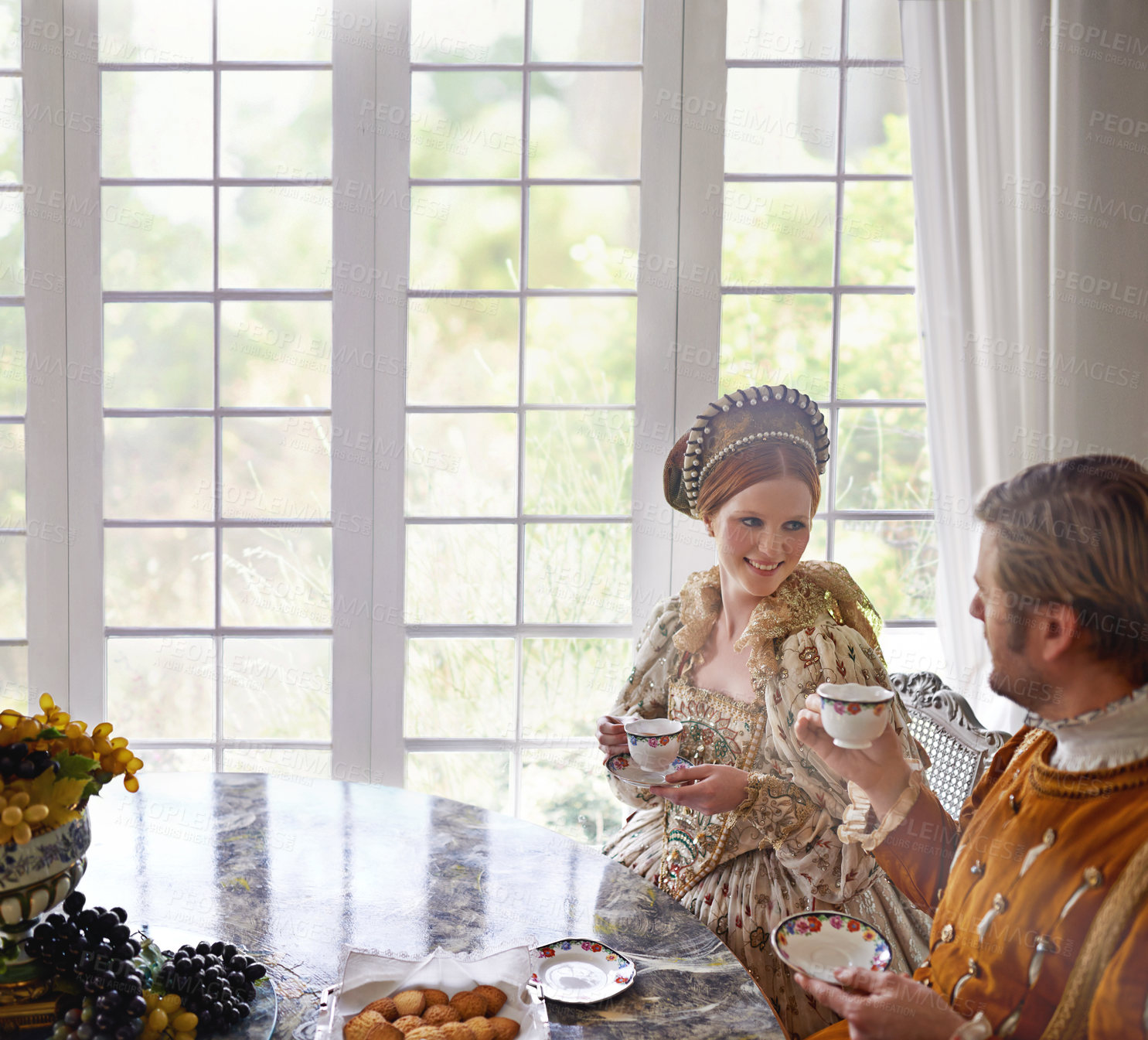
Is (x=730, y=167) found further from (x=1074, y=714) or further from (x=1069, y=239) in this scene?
(x=1074, y=714)

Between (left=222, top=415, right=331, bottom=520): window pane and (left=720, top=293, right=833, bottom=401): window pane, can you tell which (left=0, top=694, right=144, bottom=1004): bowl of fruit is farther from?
(left=720, top=293, right=833, bottom=401): window pane

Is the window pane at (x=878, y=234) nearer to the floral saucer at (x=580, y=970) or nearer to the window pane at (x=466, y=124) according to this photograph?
the window pane at (x=466, y=124)

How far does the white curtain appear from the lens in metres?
2.28

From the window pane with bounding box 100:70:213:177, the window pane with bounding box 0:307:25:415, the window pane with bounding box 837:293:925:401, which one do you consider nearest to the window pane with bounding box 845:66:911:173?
the window pane with bounding box 837:293:925:401

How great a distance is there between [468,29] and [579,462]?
Result: 1.23 metres

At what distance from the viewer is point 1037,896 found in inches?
38.4

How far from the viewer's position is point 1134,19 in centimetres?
228

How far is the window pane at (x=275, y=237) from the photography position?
2.60 metres

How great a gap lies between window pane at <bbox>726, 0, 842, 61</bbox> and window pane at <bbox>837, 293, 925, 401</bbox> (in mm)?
672

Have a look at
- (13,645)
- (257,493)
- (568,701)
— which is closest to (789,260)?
(568,701)

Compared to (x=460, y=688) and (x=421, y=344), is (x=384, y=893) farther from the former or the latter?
(x=421, y=344)

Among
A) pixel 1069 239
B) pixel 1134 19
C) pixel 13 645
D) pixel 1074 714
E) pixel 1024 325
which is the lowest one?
pixel 13 645

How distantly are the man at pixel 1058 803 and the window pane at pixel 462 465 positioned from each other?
1.76 m

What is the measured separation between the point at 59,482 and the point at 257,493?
56cm
